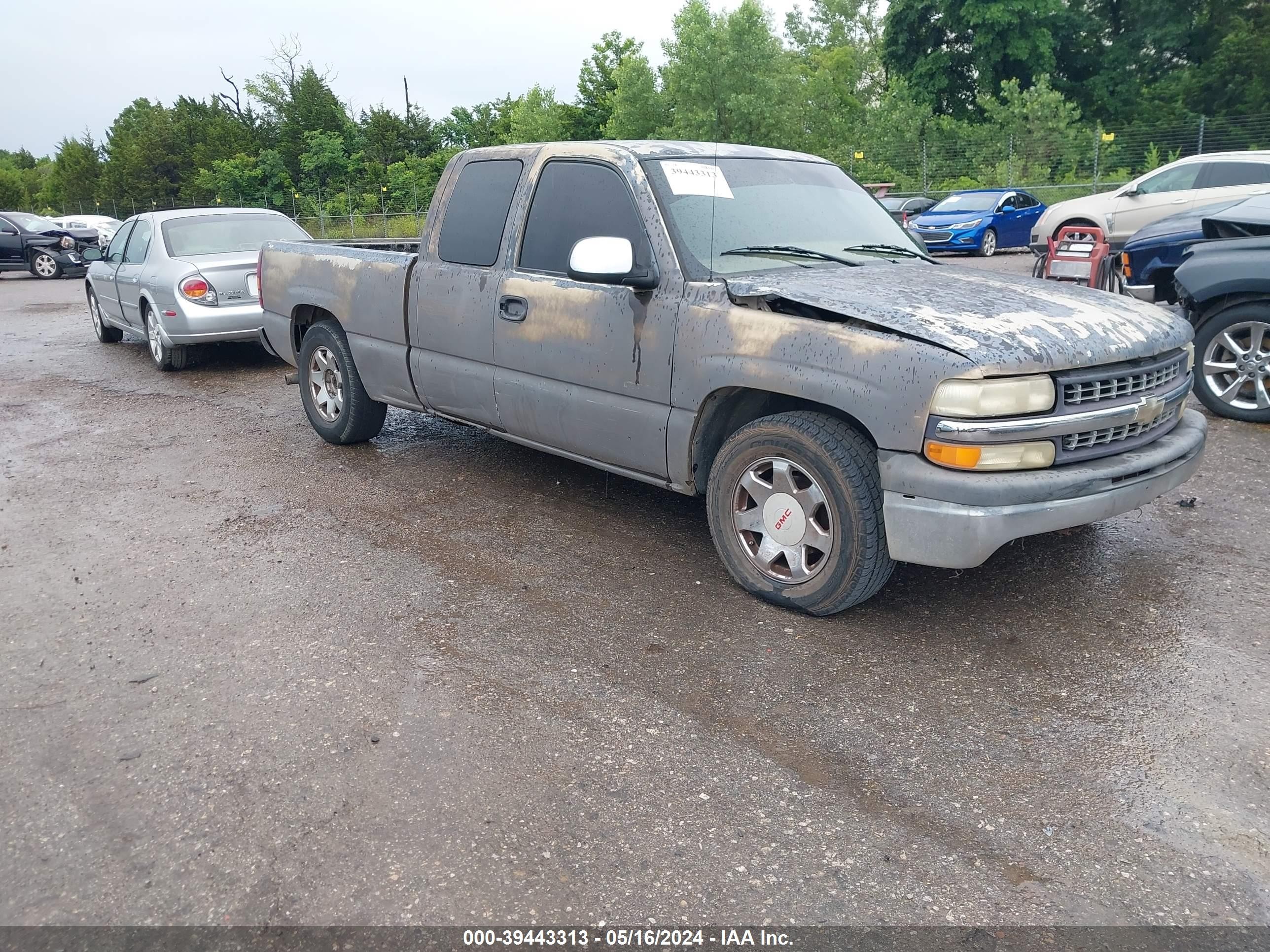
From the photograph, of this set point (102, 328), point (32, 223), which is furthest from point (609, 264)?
point (32, 223)

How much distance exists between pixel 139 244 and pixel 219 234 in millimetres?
1042

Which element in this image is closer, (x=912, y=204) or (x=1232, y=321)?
(x=1232, y=321)

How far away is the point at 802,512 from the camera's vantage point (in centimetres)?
411

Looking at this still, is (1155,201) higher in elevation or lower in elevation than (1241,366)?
higher

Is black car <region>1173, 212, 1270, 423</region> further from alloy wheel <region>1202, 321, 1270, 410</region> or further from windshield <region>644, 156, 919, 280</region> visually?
windshield <region>644, 156, 919, 280</region>

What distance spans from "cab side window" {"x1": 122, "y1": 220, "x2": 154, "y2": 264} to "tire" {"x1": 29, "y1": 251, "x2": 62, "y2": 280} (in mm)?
16525

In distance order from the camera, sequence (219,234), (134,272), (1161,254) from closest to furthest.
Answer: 1. (1161,254)
2. (219,234)
3. (134,272)

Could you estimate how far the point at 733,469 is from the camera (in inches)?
169

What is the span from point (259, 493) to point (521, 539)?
6.33 feet

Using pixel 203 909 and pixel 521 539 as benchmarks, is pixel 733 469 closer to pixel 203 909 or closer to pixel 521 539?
pixel 521 539

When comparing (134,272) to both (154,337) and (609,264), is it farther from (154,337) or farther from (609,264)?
(609,264)

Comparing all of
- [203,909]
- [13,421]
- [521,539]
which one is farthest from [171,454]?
[203,909]

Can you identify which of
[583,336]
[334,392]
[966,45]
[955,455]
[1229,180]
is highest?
[966,45]

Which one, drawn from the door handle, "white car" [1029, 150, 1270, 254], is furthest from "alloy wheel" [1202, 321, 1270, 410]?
"white car" [1029, 150, 1270, 254]
